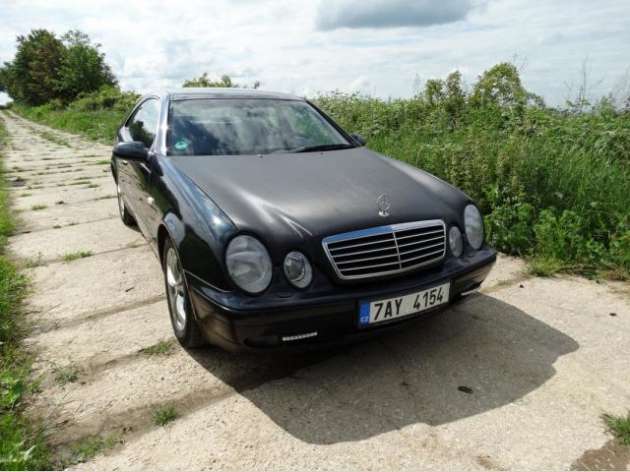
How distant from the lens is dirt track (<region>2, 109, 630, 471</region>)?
1.99 meters

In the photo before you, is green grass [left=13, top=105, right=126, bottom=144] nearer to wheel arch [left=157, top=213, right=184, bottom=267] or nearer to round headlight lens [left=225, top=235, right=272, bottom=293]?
wheel arch [left=157, top=213, right=184, bottom=267]

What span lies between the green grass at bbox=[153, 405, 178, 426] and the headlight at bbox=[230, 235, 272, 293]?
644 millimetres

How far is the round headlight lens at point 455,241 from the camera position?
8.68ft

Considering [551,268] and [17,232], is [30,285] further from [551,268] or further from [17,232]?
[551,268]

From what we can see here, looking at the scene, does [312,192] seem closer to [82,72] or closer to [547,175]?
[547,175]

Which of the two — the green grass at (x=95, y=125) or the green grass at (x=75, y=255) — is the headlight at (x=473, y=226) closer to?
the green grass at (x=75, y=255)

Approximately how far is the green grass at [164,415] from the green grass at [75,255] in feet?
8.26

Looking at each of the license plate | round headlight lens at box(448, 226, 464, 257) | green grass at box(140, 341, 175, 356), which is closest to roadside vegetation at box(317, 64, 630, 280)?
round headlight lens at box(448, 226, 464, 257)

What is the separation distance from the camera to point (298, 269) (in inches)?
87.0

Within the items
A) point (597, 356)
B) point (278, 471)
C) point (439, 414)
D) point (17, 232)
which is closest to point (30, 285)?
point (17, 232)

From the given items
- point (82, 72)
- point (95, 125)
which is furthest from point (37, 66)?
point (95, 125)

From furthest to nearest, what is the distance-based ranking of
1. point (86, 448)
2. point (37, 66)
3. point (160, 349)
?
1. point (37, 66)
2. point (160, 349)
3. point (86, 448)

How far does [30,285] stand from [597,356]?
3.75 m

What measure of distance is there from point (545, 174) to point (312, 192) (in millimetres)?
2871
